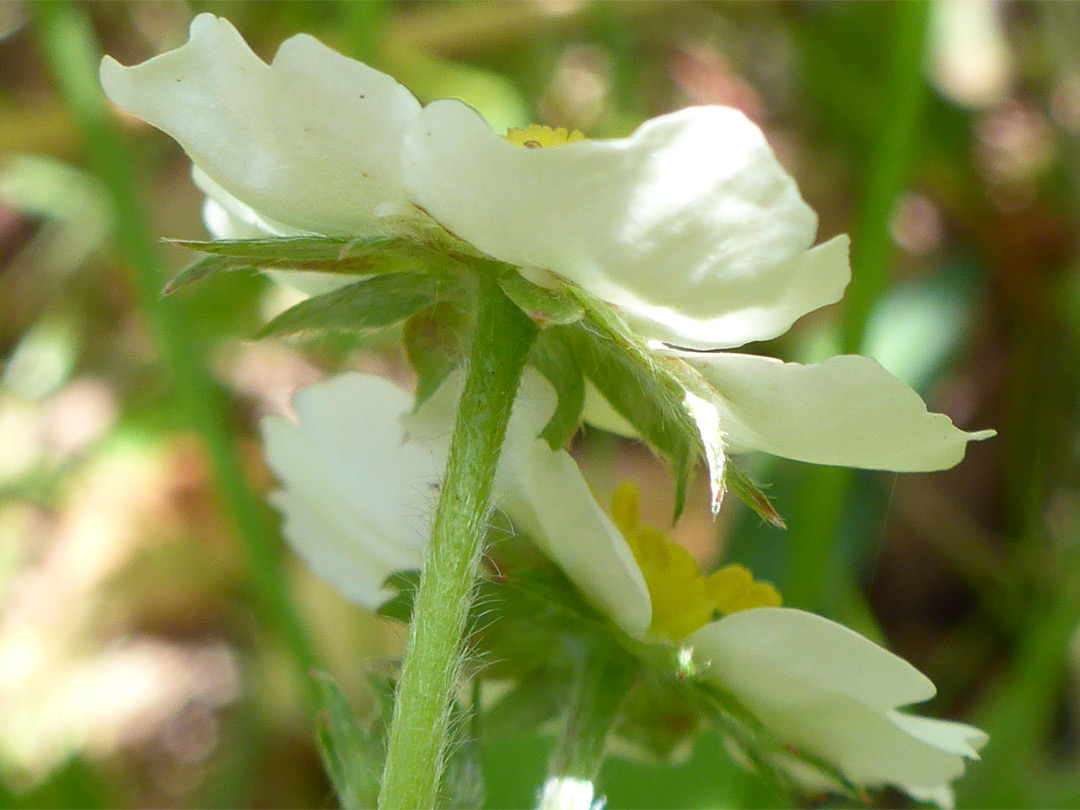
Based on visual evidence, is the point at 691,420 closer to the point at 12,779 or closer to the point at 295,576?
the point at 12,779

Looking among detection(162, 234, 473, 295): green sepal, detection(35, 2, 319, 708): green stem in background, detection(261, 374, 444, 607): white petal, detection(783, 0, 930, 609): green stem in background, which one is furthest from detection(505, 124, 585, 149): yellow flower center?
detection(35, 2, 319, 708): green stem in background

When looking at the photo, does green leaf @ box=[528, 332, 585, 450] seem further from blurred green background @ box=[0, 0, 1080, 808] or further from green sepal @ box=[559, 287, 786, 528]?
blurred green background @ box=[0, 0, 1080, 808]

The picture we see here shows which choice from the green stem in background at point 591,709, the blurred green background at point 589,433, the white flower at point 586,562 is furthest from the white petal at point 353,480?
the blurred green background at point 589,433

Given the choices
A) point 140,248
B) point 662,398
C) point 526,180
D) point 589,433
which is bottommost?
point 589,433

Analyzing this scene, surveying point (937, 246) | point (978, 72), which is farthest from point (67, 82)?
point (978, 72)

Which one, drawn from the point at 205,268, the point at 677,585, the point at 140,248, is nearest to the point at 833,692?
the point at 677,585

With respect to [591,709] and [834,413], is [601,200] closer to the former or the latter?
[834,413]
